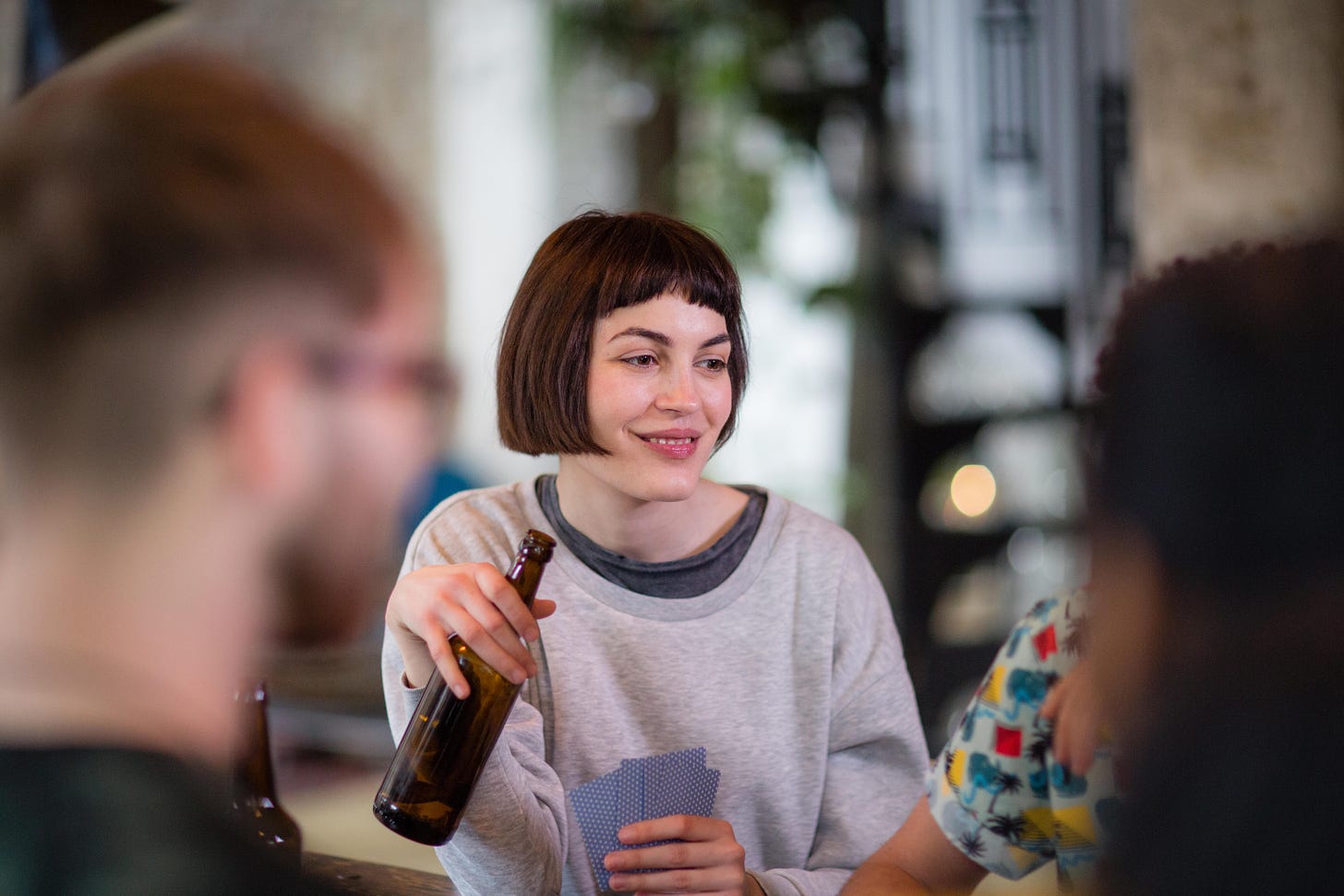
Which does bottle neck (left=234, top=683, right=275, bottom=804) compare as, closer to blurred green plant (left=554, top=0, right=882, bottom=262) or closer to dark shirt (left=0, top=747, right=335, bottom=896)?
dark shirt (left=0, top=747, right=335, bottom=896)

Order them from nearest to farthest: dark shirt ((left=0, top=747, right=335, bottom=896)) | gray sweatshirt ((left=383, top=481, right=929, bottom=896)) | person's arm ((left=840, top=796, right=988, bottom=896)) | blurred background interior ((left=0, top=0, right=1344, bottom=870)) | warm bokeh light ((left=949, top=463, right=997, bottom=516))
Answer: dark shirt ((left=0, top=747, right=335, bottom=896))
person's arm ((left=840, top=796, right=988, bottom=896))
gray sweatshirt ((left=383, top=481, right=929, bottom=896))
blurred background interior ((left=0, top=0, right=1344, bottom=870))
warm bokeh light ((left=949, top=463, right=997, bottom=516))

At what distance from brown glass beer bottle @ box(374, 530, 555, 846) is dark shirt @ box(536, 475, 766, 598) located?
0.88 ft

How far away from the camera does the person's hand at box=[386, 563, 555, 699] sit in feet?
3.18

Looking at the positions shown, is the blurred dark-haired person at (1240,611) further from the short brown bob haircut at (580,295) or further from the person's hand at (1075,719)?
the short brown bob haircut at (580,295)

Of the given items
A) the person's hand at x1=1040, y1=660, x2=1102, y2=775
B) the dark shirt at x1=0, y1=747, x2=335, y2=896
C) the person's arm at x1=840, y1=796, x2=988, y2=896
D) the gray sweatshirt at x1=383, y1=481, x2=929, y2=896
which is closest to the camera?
the dark shirt at x1=0, y1=747, x2=335, y2=896

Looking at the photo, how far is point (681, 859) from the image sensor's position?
1.02 m

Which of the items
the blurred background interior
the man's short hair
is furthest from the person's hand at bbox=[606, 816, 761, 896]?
the blurred background interior

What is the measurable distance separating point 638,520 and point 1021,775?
0.46 metres

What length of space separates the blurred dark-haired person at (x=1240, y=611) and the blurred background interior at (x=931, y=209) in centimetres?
180

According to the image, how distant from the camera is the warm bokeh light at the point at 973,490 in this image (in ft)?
12.5

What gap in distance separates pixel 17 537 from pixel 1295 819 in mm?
632

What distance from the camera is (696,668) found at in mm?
1262

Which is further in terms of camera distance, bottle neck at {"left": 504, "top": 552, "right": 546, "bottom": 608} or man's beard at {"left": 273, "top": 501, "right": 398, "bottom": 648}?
bottle neck at {"left": 504, "top": 552, "right": 546, "bottom": 608}

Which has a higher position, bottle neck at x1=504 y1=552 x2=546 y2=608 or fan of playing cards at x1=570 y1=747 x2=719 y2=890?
bottle neck at x1=504 y1=552 x2=546 y2=608
